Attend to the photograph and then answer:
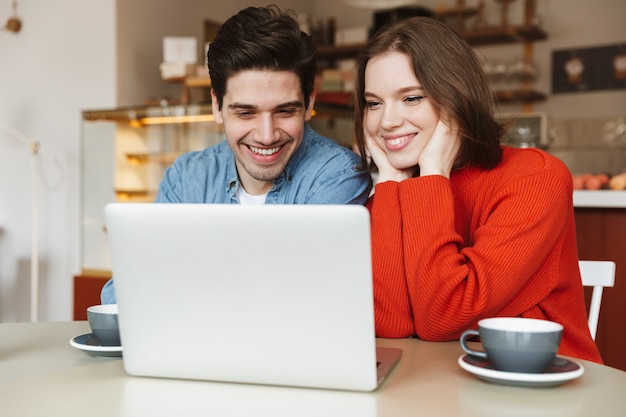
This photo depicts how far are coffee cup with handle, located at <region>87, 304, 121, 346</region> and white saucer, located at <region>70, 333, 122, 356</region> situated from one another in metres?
0.02

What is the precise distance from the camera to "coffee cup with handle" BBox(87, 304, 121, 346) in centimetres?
111

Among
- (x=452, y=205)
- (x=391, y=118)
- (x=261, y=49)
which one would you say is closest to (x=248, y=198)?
(x=261, y=49)

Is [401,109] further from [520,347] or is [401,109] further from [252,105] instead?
[520,347]

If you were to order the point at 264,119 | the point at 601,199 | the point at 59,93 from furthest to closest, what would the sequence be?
the point at 59,93 → the point at 601,199 → the point at 264,119

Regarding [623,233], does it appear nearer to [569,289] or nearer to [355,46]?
[569,289]

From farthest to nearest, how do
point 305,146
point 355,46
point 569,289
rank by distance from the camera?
point 355,46, point 305,146, point 569,289

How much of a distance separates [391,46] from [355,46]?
14.1ft

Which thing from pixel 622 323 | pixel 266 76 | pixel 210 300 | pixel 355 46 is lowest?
pixel 622 323

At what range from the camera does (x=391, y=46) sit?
154cm

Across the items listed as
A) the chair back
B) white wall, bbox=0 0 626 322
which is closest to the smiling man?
the chair back

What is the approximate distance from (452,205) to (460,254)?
4.2 inches

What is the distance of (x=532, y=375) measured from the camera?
0.89m

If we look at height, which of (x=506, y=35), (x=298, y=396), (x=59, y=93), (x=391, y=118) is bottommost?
(x=298, y=396)

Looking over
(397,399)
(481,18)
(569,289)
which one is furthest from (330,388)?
(481,18)
